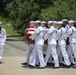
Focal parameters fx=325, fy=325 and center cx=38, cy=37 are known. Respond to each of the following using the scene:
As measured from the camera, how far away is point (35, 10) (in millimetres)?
34562

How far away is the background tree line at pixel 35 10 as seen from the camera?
1024 inches

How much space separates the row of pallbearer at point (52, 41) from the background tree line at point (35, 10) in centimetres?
1078

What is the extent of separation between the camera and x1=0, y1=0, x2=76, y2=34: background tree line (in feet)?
85.4

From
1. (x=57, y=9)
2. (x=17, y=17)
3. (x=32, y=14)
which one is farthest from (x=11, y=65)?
(x=17, y=17)

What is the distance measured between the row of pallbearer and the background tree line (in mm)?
10782

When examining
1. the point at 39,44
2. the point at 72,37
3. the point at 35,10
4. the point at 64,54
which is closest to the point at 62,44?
the point at 64,54

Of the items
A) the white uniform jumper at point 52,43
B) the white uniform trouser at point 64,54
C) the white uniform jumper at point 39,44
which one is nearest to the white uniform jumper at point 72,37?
the white uniform trouser at point 64,54

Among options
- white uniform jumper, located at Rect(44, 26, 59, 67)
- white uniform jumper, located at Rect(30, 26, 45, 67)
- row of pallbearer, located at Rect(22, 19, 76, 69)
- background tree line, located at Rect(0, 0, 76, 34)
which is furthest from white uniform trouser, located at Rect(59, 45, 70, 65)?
background tree line, located at Rect(0, 0, 76, 34)

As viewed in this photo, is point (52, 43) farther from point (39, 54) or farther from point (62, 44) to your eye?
point (39, 54)

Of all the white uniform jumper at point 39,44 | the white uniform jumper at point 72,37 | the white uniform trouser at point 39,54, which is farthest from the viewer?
the white uniform jumper at point 72,37

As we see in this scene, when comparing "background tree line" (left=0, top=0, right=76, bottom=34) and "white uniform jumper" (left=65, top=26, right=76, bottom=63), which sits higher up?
"background tree line" (left=0, top=0, right=76, bottom=34)

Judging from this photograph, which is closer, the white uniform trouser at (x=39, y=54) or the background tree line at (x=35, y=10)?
the white uniform trouser at (x=39, y=54)

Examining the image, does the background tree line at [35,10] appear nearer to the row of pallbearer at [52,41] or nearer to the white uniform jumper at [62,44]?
the row of pallbearer at [52,41]

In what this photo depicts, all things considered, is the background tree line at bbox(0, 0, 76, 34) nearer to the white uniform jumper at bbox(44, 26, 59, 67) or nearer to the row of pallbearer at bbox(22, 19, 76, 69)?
the row of pallbearer at bbox(22, 19, 76, 69)
